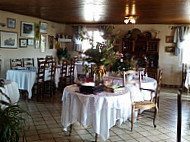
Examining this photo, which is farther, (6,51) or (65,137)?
(6,51)

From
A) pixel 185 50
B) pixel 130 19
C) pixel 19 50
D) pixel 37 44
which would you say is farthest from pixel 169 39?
pixel 19 50

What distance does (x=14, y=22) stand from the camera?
22.0ft

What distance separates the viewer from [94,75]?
3412 mm

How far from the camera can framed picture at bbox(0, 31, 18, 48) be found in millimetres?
6325

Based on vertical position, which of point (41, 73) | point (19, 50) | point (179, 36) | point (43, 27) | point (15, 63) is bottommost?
point (41, 73)

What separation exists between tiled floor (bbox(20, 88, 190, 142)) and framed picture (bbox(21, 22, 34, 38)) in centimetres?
299

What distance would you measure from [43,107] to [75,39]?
5.04 m

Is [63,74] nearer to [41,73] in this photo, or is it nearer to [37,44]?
[41,73]

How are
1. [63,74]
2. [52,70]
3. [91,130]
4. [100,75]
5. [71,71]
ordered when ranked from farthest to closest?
[71,71]
[63,74]
[52,70]
[91,130]
[100,75]

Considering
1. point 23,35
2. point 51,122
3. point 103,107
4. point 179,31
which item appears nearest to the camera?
point 103,107

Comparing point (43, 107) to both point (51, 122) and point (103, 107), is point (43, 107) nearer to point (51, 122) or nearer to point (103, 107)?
point (51, 122)

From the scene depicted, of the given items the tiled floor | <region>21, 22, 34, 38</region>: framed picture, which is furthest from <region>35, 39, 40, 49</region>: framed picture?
the tiled floor

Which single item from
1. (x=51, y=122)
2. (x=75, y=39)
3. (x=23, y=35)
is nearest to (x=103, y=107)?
(x=51, y=122)

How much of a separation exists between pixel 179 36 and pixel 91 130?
5.81 m
